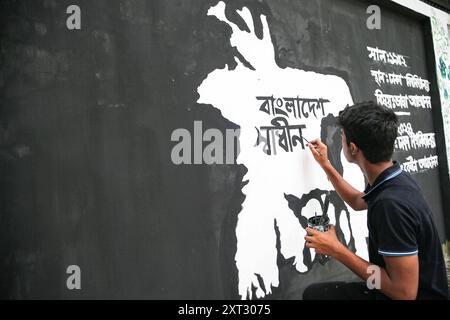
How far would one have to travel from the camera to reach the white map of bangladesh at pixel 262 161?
2256 mm

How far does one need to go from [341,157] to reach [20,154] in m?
2.06

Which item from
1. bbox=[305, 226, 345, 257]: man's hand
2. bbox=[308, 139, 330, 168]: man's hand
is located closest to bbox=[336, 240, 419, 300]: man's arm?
bbox=[305, 226, 345, 257]: man's hand

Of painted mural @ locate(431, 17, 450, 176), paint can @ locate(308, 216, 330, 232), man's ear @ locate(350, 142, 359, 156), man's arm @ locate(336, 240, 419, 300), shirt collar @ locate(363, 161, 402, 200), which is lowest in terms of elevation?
man's arm @ locate(336, 240, 419, 300)

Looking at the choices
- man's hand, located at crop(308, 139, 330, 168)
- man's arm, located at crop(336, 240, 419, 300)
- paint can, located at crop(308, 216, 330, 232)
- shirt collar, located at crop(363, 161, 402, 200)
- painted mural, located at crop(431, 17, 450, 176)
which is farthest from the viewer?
painted mural, located at crop(431, 17, 450, 176)

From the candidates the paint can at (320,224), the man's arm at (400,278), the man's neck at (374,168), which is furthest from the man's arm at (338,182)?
the man's arm at (400,278)

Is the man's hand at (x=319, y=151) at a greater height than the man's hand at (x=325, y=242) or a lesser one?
greater

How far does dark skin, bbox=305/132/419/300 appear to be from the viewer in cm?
156

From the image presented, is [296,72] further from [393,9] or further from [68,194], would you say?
[393,9]

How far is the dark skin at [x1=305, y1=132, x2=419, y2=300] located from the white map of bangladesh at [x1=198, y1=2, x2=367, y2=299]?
1.02ft

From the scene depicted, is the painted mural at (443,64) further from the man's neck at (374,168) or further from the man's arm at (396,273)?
the man's arm at (396,273)

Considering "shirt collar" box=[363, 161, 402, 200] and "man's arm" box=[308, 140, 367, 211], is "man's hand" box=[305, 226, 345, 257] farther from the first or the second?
"man's arm" box=[308, 140, 367, 211]

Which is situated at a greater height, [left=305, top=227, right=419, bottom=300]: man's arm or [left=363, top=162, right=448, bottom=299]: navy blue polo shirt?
[left=363, top=162, right=448, bottom=299]: navy blue polo shirt

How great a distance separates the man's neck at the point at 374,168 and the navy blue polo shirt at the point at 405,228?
4 centimetres

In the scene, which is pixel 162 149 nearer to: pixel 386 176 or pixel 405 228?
pixel 386 176
